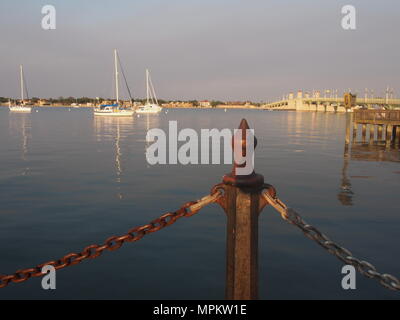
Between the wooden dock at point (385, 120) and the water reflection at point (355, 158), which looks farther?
the wooden dock at point (385, 120)

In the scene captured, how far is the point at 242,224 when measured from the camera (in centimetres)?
325

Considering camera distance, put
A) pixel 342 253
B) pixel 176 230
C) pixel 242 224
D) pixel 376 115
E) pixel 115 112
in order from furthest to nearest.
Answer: pixel 115 112, pixel 376 115, pixel 176 230, pixel 242 224, pixel 342 253

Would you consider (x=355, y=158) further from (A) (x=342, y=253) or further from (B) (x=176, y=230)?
(A) (x=342, y=253)

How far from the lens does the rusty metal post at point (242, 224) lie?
3191mm

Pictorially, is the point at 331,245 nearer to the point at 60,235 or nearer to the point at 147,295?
the point at 147,295

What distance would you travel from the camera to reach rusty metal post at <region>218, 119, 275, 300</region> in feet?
10.5

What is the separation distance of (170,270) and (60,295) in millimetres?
2254

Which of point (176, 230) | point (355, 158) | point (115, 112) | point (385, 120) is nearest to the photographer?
point (176, 230)

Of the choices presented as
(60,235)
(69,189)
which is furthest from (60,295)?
(69,189)

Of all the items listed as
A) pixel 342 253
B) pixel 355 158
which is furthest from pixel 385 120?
pixel 342 253

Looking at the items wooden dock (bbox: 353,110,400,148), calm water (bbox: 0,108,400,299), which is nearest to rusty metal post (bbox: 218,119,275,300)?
calm water (bbox: 0,108,400,299)

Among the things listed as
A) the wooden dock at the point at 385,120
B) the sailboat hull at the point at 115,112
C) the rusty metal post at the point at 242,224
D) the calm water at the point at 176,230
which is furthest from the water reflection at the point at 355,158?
the sailboat hull at the point at 115,112

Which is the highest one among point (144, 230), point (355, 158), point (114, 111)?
point (114, 111)

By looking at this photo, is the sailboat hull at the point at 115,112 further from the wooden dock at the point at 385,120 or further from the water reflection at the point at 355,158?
the water reflection at the point at 355,158
